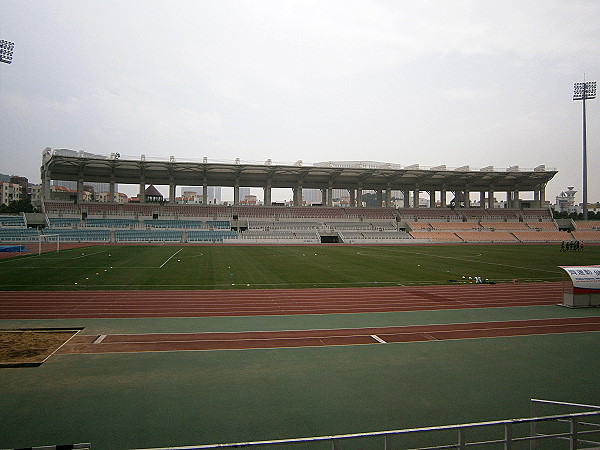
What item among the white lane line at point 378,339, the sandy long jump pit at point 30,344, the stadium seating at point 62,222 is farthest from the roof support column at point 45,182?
the white lane line at point 378,339

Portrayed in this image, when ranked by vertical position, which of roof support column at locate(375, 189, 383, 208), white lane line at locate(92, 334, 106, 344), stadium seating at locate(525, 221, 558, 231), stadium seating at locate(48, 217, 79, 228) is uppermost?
roof support column at locate(375, 189, 383, 208)

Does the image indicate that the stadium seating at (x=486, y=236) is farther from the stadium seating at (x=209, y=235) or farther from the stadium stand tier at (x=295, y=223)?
the stadium seating at (x=209, y=235)

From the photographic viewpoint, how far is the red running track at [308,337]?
8.95 m

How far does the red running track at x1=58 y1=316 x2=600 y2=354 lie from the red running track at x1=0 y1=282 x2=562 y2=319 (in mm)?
2395

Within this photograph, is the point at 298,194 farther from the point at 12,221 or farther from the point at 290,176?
the point at 12,221

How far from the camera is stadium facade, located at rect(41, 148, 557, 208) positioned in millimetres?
53000

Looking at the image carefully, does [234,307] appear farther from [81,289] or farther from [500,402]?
[500,402]

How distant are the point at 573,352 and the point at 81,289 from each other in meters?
17.3

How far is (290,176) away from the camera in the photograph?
2356 inches

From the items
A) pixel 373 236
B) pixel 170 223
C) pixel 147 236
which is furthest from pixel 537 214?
pixel 147 236

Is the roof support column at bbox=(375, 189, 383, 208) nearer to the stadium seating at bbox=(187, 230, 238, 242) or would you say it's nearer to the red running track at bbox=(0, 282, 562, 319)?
the stadium seating at bbox=(187, 230, 238, 242)

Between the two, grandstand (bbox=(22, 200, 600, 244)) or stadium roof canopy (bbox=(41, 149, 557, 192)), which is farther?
stadium roof canopy (bbox=(41, 149, 557, 192))

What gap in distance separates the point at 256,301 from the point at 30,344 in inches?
285

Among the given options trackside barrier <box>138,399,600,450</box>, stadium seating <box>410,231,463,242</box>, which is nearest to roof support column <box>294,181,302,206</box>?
stadium seating <box>410,231,463,242</box>
